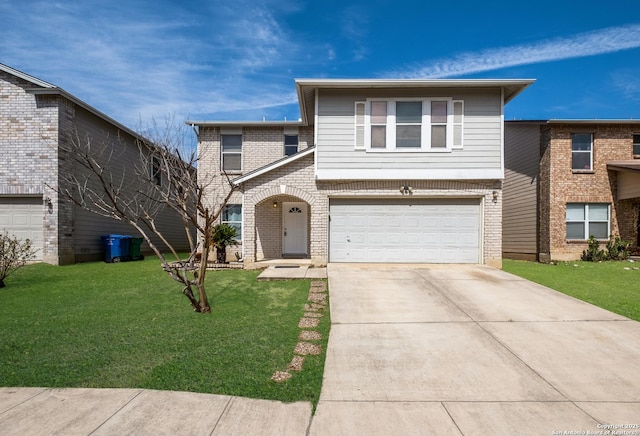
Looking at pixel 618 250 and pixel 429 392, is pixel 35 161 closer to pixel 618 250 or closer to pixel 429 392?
pixel 429 392

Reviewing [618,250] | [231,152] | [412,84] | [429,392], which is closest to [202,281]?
[429,392]

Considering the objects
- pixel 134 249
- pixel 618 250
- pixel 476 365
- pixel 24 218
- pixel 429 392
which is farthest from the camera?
pixel 134 249

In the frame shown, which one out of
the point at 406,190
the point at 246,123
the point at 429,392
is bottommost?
the point at 429,392

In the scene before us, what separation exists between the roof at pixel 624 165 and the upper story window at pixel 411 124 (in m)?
7.56

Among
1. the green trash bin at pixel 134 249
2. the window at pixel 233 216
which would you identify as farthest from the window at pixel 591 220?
the green trash bin at pixel 134 249

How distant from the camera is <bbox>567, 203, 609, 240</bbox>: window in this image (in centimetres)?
1492

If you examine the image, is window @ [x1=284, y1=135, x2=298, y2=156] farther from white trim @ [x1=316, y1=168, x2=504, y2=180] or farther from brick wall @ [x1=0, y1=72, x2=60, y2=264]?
brick wall @ [x1=0, y1=72, x2=60, y2=264]

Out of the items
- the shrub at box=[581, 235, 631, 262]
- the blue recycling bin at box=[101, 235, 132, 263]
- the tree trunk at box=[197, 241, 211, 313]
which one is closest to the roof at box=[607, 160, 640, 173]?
the shrub at box=[581, 235, 631, 262]

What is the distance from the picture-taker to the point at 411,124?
37.0ft

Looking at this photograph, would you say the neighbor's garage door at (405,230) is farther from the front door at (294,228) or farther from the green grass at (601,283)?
the front door at (294,228)

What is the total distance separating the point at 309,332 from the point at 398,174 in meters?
7.01

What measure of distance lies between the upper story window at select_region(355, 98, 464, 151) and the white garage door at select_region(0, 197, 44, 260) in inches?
451

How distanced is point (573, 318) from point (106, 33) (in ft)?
50.5

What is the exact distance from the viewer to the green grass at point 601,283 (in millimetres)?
7141
